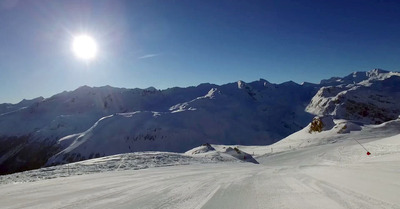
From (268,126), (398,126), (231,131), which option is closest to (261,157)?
(398,126)

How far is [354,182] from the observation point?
6.81 m

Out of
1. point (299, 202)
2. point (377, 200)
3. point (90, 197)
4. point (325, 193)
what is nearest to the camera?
point (377, 200)

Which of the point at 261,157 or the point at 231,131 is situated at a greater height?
the point at 231,131

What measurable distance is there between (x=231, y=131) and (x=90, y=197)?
515 ft

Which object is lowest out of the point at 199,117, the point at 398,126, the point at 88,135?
the point at 398,126

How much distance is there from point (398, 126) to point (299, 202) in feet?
207

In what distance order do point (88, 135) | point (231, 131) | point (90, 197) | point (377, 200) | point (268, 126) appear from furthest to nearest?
point (268, 126)
point (231, 131)
point (88, 135)
point (90, 197)
point (377, 200)

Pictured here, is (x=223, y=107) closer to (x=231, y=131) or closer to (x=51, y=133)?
(x=231, y=131)

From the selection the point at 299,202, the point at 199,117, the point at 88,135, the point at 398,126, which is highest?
the point at 199,117

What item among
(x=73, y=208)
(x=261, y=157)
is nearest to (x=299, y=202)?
(x=73, y=208)

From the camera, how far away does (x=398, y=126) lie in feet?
186

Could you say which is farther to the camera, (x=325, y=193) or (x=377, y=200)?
(x=325, y=193)

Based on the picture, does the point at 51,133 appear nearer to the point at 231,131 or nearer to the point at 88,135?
the point at 88,135

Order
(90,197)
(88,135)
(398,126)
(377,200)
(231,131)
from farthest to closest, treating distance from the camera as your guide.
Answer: (231,131)
(88,135)
(398,126)
(90,197)
(377,200)
